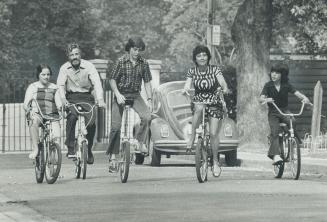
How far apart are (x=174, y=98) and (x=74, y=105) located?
467cm

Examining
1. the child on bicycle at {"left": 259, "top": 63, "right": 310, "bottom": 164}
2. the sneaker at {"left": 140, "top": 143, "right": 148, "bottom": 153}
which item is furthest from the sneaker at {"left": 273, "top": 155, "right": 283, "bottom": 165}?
the sneaker at {"left": 140, "top": 143, "right": 148, "bottom": 153}

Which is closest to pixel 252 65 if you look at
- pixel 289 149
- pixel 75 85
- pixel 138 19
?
pixel 289 149

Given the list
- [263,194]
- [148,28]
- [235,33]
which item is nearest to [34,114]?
[263,194]

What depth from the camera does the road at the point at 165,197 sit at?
9.62 meters

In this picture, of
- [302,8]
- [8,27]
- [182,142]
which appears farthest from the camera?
[8,27]

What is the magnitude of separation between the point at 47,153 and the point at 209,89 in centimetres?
230

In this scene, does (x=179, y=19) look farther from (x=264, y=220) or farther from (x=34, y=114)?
(x=264, y=220)

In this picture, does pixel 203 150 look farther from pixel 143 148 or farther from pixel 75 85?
pixel 75 85

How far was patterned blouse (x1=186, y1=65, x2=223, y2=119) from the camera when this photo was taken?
541 inches

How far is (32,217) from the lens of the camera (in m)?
9.50

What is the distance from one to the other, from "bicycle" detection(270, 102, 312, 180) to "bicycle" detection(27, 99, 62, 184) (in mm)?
3091

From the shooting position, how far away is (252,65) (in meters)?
22.4

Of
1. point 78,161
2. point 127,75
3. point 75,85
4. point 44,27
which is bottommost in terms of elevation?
point 78,161

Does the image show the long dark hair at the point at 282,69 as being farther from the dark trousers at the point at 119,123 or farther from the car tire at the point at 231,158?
the car tire at the point at 231,158
